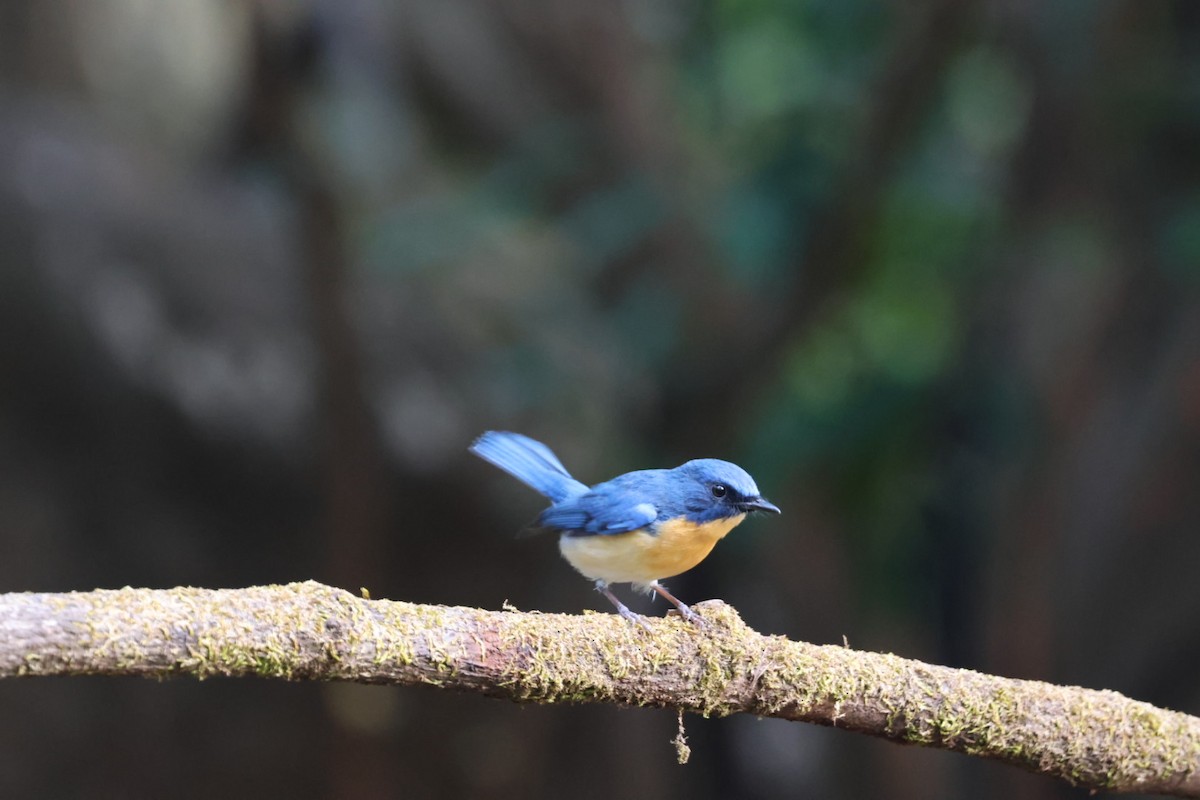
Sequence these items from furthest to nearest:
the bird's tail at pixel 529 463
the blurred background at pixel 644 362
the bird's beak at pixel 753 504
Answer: the blurred background at pixel 644 362 → the bird's tail at pixel 529 463 → the bird's beak at pixel 753 504

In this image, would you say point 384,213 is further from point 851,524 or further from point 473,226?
point 851,524

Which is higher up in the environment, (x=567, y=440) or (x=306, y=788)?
(x=567, y=440)

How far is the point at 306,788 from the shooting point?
7.49 meters

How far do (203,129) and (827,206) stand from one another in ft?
18.8

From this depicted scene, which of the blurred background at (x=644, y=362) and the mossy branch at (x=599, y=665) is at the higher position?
the blurred background at (x=644, y=362)

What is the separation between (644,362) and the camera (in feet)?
22.6

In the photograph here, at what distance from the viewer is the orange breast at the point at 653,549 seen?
3188mm

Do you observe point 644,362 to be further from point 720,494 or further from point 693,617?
point 693,617

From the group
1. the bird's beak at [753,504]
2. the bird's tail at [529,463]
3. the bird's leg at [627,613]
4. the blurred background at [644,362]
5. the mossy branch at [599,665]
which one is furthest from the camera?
the blurred background at [644,362]

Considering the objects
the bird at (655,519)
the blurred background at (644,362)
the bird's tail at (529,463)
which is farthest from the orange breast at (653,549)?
the blurred background at (644,362)

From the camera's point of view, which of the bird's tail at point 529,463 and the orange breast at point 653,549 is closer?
the orange breast at point 653,549

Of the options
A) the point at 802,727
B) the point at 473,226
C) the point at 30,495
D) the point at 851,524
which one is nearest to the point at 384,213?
the point at 473,226

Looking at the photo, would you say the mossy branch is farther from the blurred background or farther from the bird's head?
the blurred background

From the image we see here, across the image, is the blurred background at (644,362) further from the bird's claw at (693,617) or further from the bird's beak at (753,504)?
the bird's claw at (693,617)
